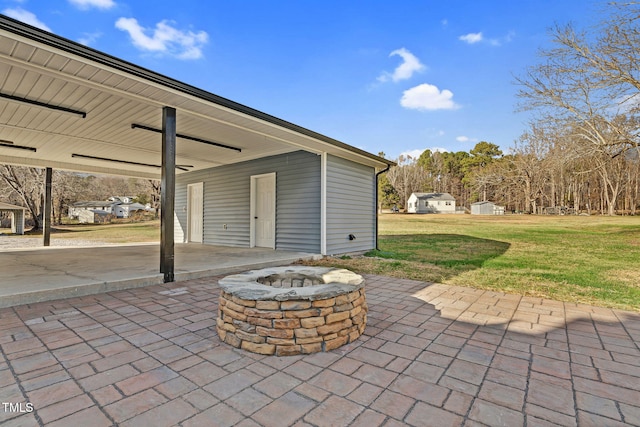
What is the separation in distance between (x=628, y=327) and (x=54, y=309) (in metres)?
5.21

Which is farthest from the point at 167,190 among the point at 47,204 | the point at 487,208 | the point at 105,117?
the point at 487,208

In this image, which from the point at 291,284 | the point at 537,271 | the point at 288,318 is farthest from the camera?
the point at 537,271

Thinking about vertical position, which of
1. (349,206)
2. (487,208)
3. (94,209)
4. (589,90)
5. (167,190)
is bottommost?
(349,206)

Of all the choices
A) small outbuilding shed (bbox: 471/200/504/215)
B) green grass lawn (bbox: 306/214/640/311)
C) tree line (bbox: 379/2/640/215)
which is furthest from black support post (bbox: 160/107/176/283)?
small outbuilding shed (bbox: 471/200/504/215)

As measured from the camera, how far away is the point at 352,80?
1099 centimetres

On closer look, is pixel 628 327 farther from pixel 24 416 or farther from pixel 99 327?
pixel 99 327

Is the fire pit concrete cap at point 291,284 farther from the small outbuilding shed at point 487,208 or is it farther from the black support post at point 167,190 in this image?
the small outbuilding shed at point 487,208

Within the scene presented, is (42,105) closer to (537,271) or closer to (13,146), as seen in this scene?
(13,146)

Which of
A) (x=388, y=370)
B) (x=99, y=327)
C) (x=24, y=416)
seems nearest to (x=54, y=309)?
(x=99, y=327)

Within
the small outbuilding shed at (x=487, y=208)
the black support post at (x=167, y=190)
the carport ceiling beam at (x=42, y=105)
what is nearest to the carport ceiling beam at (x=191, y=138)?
the carport ceiling beam at (x=42, y=105)

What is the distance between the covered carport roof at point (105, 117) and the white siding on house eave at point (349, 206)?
14.2 inches

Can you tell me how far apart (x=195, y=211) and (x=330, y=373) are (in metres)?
8.87

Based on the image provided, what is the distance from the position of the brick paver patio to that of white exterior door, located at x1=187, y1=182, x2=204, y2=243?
6612 mm

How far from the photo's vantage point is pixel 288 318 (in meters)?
2.02
